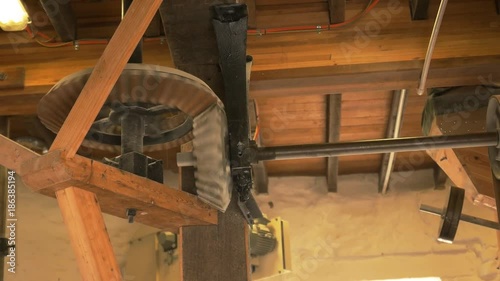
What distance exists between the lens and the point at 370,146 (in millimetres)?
2059

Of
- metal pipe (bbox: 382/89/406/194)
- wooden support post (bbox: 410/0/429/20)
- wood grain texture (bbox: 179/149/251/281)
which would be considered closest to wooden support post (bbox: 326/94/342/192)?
metal pipe (bbox: 382/89/406/194)

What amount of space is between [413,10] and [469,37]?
330 mm

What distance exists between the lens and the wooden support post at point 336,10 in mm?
3408

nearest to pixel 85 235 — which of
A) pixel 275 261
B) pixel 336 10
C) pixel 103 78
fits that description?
pixel 103 78

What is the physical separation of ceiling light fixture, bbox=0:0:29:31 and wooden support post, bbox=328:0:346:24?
5.17 ft

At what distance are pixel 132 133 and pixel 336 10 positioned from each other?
1.90 m

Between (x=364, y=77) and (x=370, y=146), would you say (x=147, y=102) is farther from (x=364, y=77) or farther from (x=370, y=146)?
(x=364, y=77)

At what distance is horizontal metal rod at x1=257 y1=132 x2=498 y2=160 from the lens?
204cm

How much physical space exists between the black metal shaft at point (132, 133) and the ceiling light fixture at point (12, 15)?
4.89 feet

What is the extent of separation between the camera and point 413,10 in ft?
11.3

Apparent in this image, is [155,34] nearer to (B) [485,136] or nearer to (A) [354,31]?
(A) [354,31]

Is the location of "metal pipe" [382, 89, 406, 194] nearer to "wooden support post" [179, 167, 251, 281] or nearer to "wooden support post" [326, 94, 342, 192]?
"wooden support post" [326, 94, 342, 192]

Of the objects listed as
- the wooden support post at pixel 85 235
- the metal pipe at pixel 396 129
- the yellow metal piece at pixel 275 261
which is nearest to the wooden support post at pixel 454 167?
the metal pipe at pixel 396 129

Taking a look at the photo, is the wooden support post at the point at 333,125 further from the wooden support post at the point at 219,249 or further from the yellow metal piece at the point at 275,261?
the wooden support post at the point at 219,249
